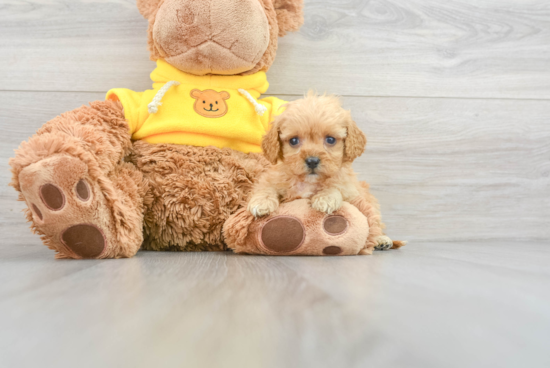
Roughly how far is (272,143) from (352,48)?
0.77 m

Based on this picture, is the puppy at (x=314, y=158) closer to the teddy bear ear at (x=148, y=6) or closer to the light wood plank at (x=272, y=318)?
the light wood plank at (x=272, y=318)

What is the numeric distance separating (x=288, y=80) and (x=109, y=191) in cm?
92

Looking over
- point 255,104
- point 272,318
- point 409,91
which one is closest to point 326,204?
point 255,104

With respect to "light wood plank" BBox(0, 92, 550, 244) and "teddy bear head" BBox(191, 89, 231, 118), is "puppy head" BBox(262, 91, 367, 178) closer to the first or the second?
"teddy bear head" BBox(191, 89, 231, 118)

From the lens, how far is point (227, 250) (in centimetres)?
130

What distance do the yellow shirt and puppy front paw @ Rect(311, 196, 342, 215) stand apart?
0.38 metres

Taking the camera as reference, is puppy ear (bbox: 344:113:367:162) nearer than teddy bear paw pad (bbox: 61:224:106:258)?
No

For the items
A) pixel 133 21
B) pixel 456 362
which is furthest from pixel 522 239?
pixel 133 21

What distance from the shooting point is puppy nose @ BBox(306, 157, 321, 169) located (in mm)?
1088

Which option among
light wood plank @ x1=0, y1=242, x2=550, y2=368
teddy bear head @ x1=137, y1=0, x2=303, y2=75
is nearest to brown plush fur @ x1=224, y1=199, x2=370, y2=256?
light wood plank @ x1=0, y1=242, x2=550, y2=368

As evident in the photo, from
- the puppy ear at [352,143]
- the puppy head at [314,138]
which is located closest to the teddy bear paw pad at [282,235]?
the puppy head at [314,138]

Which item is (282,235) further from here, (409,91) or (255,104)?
(409,91)

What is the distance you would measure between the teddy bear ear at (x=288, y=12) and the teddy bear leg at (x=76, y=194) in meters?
0.74

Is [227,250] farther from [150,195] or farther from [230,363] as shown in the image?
[230,363]
